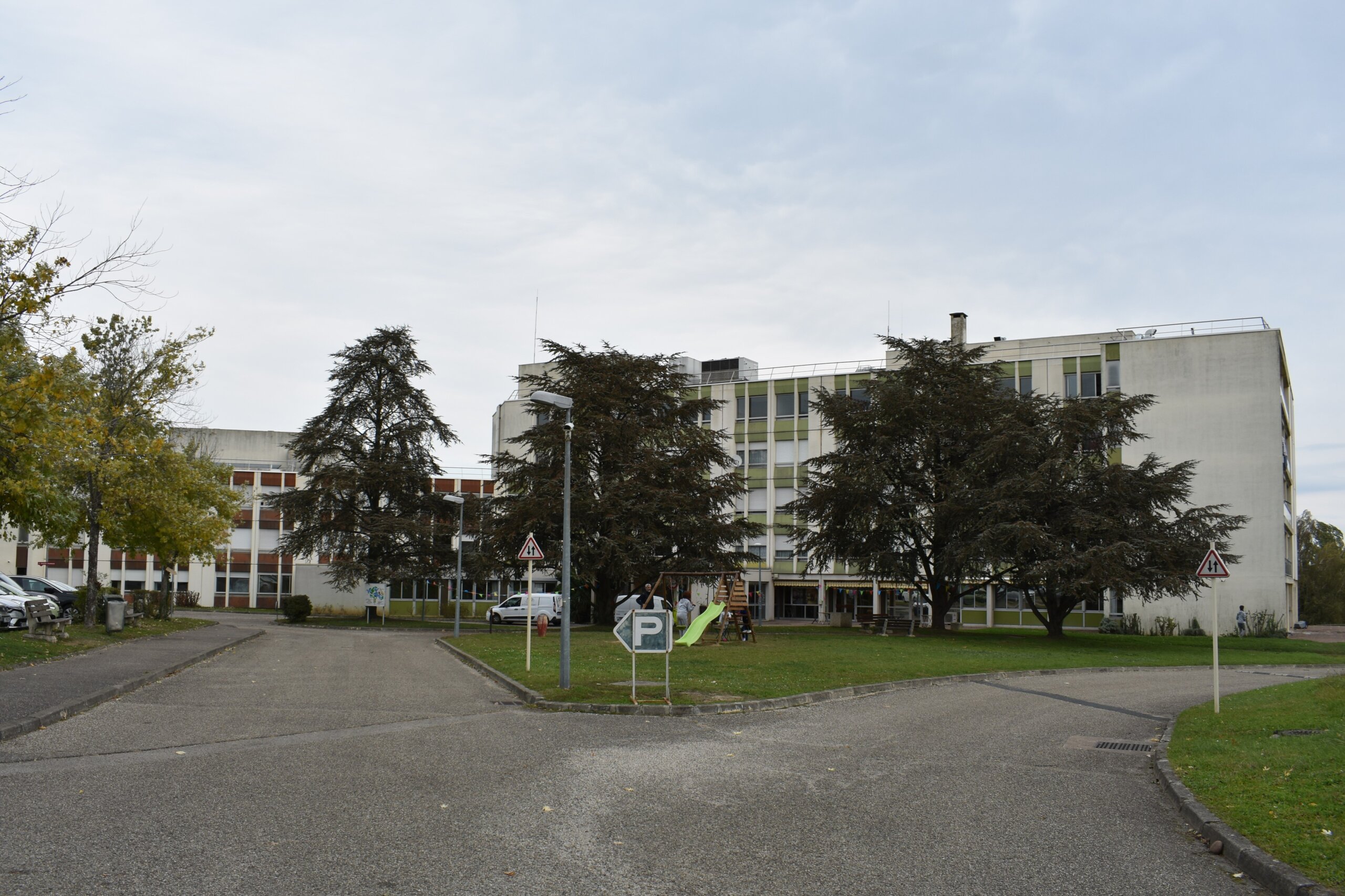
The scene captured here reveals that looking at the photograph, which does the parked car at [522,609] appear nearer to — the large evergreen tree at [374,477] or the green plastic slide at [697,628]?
the large evergreen tree at [374,477]

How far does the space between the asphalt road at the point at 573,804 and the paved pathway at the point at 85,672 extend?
688mm

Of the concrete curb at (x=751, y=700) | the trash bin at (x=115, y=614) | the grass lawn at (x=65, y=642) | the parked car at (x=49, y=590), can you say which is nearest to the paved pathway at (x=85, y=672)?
the grass lawn at (x=65, y=642)

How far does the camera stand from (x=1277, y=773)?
10.2 m

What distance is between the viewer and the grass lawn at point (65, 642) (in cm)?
2077

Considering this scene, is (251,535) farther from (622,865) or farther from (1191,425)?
(622,865)

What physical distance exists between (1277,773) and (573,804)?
6.62 metres

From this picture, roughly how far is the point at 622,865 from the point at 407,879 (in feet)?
4.43

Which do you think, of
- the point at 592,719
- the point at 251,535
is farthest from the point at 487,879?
the point at 251,535

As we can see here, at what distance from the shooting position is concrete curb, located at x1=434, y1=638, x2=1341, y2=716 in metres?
16.2

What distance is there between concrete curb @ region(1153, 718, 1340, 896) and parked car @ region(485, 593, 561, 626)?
46649mm

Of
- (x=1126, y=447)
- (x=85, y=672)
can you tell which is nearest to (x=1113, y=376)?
(x=1126, y=447)

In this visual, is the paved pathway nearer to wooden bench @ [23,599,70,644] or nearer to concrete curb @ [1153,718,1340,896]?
wooden bench @ [23,599,70,644]

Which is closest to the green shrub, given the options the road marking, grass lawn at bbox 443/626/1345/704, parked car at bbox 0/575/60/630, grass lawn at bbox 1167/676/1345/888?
grass lawn at bbox 443/626/1345/704

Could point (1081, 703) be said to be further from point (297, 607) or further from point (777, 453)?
point (777, 453)
